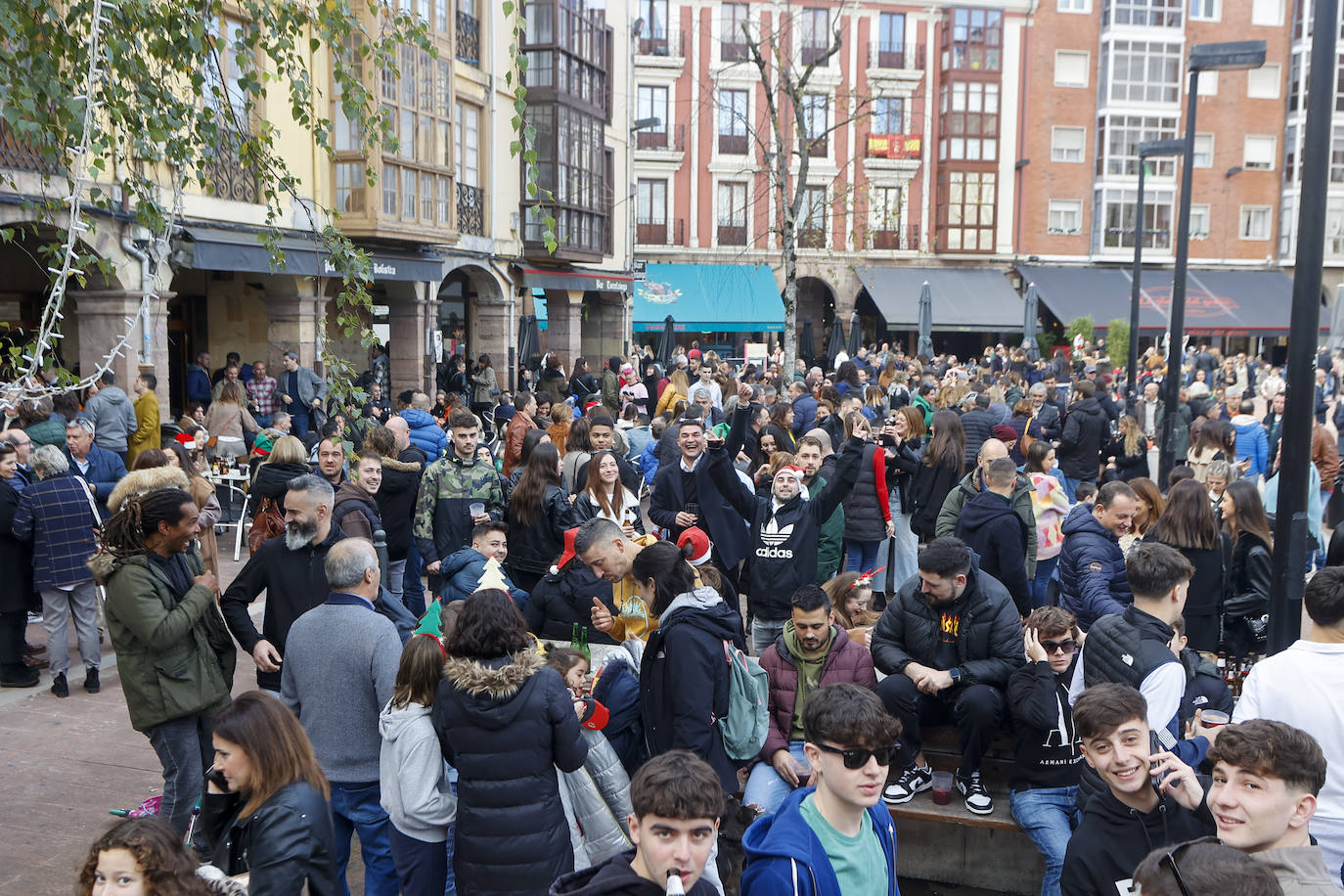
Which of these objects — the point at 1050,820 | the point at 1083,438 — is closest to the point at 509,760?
the point at 1050,820

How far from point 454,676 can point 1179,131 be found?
39434mm

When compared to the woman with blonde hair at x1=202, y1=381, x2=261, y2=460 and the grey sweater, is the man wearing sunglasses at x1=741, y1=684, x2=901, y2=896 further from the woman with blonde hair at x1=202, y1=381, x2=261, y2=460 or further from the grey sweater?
the woman with blonde hair at x1=202, y1=381, x2=261, y2=460

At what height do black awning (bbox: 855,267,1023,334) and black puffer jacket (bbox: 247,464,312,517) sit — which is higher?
black awning (bbox: 855,267,1023,334)

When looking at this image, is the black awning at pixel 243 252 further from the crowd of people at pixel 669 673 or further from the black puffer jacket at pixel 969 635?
the black puffer jacket at pixel 969 635

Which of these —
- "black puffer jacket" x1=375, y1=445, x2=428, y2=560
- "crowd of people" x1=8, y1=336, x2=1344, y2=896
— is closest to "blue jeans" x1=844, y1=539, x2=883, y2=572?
"crowd of people" x1=8, y1=336, x2=1344, y2=896

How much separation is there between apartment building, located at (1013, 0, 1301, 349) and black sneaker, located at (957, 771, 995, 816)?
33772 millimetres

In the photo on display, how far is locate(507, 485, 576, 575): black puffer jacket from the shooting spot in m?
6.85

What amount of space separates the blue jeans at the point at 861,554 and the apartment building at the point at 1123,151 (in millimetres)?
29616

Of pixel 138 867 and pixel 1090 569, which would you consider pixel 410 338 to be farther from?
pixel 138 867

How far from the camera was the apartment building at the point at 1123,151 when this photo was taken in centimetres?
3653

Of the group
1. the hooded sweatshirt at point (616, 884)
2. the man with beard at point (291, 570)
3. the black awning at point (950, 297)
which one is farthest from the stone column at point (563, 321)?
the hooded sweatshirt at point (616, 884)

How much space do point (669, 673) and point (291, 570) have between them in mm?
2139

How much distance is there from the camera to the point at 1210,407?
1385 cm

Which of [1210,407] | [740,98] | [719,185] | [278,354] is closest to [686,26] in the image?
[740,98]
